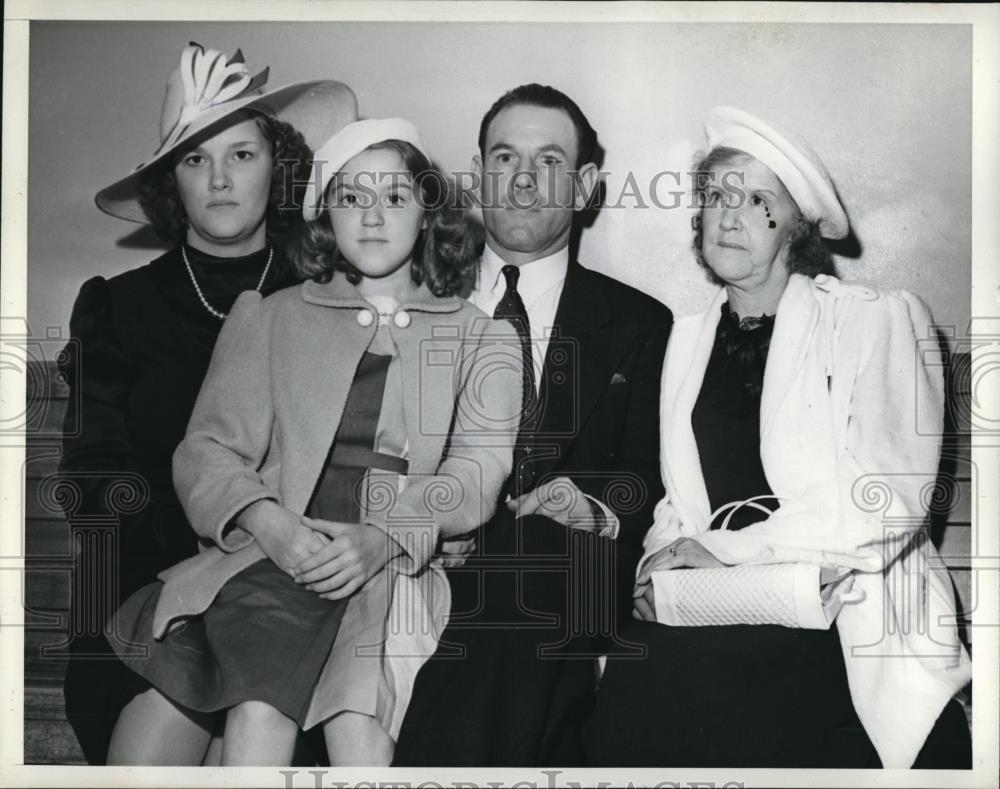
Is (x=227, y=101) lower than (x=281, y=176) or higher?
higher

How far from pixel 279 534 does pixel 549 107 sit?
1150mm

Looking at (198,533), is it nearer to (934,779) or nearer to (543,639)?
(543,639)

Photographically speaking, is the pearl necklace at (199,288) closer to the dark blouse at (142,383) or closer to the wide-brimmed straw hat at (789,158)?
the dark blouse at (142,383)

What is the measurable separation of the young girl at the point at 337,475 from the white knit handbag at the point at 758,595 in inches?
18.9

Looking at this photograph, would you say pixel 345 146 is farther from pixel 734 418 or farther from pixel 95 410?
pixel 734 418

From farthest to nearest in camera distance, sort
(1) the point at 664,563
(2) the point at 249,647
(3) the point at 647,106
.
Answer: (3) the point at 647,106
(1) the point at 664,563
(2) the point at 249,647

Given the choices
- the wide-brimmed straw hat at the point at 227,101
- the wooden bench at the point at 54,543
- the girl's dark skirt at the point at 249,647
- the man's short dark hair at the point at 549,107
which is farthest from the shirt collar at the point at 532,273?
the wooden bench at the point at 54,543

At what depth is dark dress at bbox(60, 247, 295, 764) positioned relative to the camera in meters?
2.83

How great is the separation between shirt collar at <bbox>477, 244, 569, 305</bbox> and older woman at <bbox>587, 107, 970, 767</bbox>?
0.31m

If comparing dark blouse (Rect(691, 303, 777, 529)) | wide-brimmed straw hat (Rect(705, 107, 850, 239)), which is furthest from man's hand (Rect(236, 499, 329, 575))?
wide-brimmed straw hat (Rect(705, 107, 850, 239))

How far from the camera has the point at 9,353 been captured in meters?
2.93

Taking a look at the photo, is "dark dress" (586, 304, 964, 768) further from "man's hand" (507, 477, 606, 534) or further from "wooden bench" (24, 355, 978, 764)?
"wooden bench" (24, 355, 978, 764)

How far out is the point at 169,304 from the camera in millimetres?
2887

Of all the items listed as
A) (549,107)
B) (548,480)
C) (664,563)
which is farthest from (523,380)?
(549,107)
